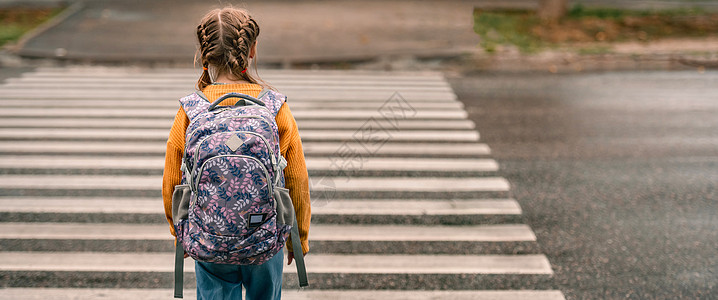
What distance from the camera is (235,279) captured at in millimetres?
2340

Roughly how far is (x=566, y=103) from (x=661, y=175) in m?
2.61

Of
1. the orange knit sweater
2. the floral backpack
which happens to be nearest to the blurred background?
the orange knit sweater

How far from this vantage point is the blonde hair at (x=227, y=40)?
2.15m

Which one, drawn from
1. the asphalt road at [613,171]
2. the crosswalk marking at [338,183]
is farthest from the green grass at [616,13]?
the crosswalk marking at [338,183]

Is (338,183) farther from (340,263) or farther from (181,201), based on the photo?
(181,201)

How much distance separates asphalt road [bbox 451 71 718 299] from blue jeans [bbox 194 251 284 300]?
2.44 meters

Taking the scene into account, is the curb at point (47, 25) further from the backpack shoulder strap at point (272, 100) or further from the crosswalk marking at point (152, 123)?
the backpack shoulder strap at point (272, 100)

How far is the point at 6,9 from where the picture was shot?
13.1 m

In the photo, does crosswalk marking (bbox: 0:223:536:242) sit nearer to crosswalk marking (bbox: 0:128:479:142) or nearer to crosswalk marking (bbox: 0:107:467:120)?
crosswalk marking (bbox: 0:128:479:142)

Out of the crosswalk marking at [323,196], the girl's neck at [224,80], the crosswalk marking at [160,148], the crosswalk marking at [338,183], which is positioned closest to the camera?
the girl's neck at [224,80]

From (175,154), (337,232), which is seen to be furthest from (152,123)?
(175,154)

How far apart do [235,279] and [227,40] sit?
3.32ft

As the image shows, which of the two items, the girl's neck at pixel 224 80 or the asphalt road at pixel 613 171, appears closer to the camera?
the girl's neck at pixel 224 80

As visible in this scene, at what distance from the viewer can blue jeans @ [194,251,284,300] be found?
7.54ft
